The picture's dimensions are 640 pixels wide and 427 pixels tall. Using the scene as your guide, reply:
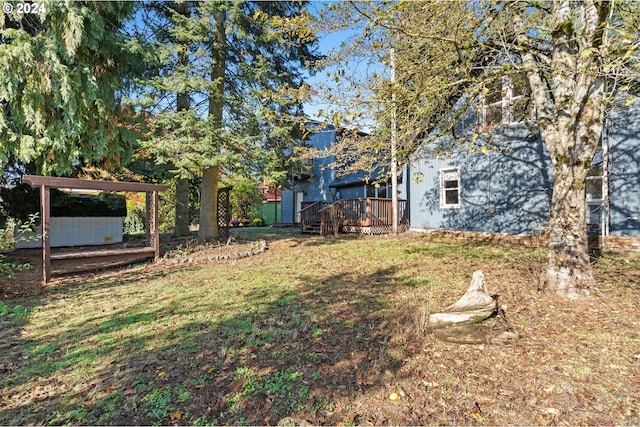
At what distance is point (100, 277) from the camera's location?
21.6ft

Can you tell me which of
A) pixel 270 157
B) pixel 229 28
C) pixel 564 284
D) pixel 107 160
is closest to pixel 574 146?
pixel 564 284

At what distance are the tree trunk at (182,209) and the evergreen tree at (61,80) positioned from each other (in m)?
4.01

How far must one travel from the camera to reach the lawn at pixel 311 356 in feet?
7.43

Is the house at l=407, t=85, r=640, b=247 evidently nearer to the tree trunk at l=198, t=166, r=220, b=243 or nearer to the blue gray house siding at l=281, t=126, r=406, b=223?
the blue gray house siding at l=281, t=126, r=406, b=223

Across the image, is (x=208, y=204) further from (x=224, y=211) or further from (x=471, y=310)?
(x=471, y=310)

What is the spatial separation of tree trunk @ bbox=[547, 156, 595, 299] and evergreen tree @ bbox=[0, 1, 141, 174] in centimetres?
860

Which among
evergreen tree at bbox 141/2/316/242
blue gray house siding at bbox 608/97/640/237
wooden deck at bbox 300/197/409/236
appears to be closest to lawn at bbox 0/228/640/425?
blue gray house siding at bbox 608/97/640/237

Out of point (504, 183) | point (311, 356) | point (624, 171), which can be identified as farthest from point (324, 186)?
point (311, 356)

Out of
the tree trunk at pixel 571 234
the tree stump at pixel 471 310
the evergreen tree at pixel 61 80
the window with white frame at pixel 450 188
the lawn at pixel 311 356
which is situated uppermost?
the evergreen tree at pixel 61 80

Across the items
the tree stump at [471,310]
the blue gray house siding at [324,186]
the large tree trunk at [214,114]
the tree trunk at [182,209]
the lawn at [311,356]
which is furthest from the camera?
the blue gray house siding at [324,186]

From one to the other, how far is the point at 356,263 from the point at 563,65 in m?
5.03

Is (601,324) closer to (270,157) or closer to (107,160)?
(270,157)

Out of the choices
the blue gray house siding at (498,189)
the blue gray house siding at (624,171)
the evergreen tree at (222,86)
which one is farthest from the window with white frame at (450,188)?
the evergreen tree at (222,86)

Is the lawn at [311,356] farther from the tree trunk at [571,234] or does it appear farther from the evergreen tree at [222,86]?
the evergreen tree at [222,86]
